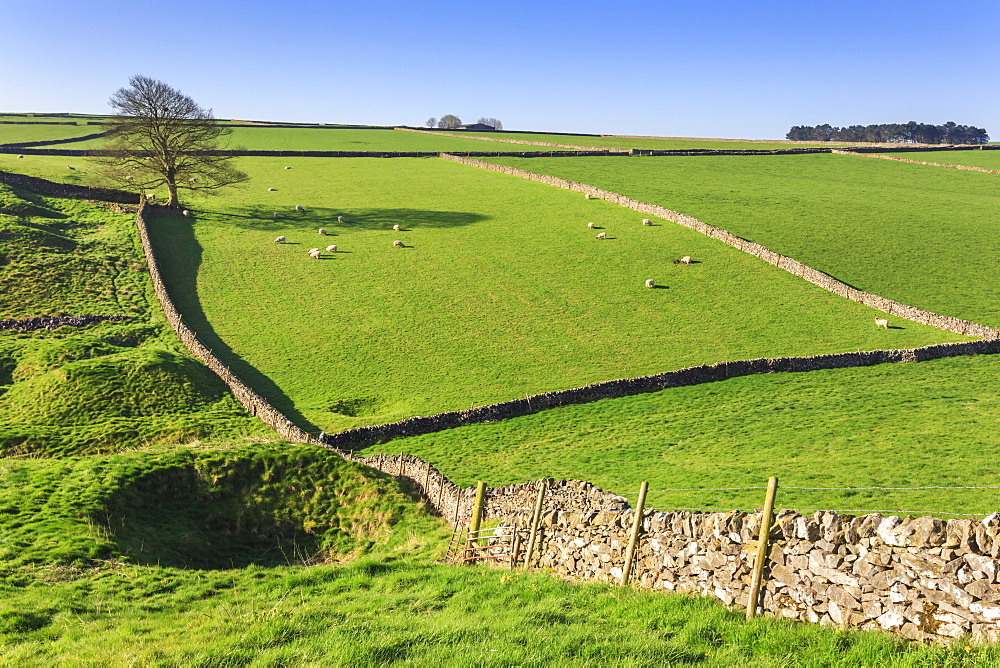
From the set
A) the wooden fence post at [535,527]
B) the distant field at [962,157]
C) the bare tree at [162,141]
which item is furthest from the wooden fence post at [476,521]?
the distant field at [962,157]

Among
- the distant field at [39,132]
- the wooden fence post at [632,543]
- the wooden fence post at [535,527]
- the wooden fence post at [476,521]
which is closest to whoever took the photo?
the wooden fence post at [632,543]

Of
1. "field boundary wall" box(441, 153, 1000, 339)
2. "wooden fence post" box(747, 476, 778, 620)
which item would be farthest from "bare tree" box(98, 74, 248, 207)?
"wooden fence post" box(747, 476, 778, 620)

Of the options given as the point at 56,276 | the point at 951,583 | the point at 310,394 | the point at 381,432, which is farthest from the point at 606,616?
the point at 56,276

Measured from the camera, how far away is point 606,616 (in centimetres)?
1059

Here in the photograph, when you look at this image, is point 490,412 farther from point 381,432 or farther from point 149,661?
point 149,661

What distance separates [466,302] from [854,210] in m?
42.9

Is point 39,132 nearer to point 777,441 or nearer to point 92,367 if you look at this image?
point 92,367

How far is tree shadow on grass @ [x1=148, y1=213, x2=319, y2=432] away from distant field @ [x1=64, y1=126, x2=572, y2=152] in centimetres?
5132

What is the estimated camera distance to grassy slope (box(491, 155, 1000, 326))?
49.9 meters

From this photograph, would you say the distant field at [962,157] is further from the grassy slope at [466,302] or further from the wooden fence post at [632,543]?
the wooden fence post at [632,543]

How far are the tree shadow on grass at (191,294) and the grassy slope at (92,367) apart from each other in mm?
1470

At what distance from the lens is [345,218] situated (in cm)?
6444

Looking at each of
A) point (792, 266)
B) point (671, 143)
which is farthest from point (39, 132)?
point (792, 266)

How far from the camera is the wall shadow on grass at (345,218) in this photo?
62031mm
